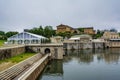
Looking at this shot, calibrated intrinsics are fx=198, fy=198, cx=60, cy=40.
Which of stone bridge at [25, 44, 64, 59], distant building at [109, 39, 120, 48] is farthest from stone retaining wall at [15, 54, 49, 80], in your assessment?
distant building at [109, 39, 120, 48]

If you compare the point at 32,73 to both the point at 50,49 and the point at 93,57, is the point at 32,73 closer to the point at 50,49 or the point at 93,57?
the point at 50,49

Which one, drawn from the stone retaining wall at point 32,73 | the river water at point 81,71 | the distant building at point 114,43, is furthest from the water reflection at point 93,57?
the distant building at point 114,43

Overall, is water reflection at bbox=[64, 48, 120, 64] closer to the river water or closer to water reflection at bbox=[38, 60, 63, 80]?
the river water

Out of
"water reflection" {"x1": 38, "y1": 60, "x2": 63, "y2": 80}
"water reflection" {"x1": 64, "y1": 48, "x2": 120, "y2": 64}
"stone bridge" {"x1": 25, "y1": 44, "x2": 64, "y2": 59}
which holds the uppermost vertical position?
"stone bridge" {"x1": 25, "y1": 44, "x2": 64, "y2": 59}

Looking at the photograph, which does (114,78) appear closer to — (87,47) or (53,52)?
(53,52)

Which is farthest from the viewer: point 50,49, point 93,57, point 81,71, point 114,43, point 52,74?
point 114,43

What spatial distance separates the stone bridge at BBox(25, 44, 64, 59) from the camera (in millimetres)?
48438

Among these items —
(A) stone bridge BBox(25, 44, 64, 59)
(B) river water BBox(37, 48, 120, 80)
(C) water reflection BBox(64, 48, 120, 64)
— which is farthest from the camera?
(C) water reflection BBox(64, 48, 120, 64)

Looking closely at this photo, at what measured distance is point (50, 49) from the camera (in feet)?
161

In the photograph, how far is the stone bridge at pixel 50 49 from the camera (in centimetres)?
4844

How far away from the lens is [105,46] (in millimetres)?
105438

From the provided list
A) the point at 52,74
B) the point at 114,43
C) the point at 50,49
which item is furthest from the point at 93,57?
the point at 114,43

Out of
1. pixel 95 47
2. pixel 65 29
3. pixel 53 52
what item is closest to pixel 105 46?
pixel 95 47

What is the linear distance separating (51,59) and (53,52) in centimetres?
185
